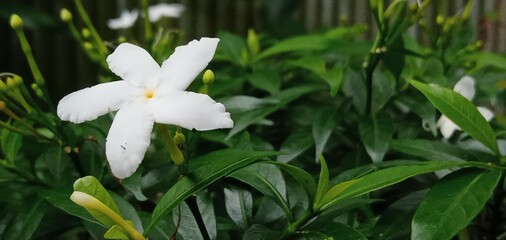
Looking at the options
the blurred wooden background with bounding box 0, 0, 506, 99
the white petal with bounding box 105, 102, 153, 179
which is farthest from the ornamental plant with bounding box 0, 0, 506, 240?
the blurred wooden background with bounding box 0, 0, 506, 99

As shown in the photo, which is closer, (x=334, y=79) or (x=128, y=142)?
(x=128, y=142)

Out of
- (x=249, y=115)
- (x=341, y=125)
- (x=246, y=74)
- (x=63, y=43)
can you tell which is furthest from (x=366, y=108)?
(x=63, y=43)

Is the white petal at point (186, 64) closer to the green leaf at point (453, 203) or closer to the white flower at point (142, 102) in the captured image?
the white flower at point (142, 102)

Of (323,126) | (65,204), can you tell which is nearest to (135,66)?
(65,204)

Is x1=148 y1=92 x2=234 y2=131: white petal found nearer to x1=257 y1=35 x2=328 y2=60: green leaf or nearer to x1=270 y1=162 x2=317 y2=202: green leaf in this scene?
x1=270 y1=162 x2=317 y2=202: green leaf

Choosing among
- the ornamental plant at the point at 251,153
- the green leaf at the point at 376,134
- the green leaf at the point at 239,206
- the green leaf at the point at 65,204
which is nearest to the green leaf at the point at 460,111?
the ornamental plant at the point at 251,153

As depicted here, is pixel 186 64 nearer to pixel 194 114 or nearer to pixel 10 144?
pixel 194 114

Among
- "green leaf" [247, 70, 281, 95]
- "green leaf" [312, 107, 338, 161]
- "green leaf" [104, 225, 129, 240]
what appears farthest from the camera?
"green leaf" [247, 70, 281, 95]

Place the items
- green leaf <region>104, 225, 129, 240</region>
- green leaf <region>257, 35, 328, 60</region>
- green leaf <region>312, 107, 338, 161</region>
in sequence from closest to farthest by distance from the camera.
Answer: green leaf <region>104, 225, 129, 240</region>
green leaf <region>312, 107, 338, 161</region>
green leaf <region>257, 35, 328, 60</region>
